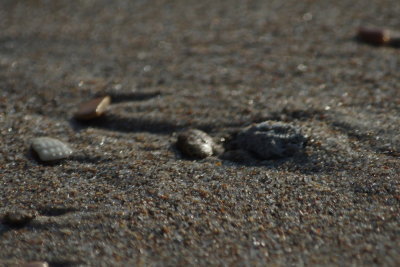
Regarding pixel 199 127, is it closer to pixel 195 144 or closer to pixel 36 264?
pixel 195 144

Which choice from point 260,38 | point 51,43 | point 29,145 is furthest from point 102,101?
point 260,38

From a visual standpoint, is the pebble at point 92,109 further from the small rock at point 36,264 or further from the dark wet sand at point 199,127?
the small rock at point 36,264

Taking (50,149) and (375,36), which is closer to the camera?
(50,149)

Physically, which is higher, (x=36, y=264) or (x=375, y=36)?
(x=375, y=36)

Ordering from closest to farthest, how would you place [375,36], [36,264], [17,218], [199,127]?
[36,264], [17,218], [199,127], [375,36]

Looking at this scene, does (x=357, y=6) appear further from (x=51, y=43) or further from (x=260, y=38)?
(x=51, y=43)

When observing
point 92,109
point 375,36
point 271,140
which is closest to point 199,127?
point 271,140

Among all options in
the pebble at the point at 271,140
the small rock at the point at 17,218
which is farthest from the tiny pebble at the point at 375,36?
the small rock at the point at 17,218
